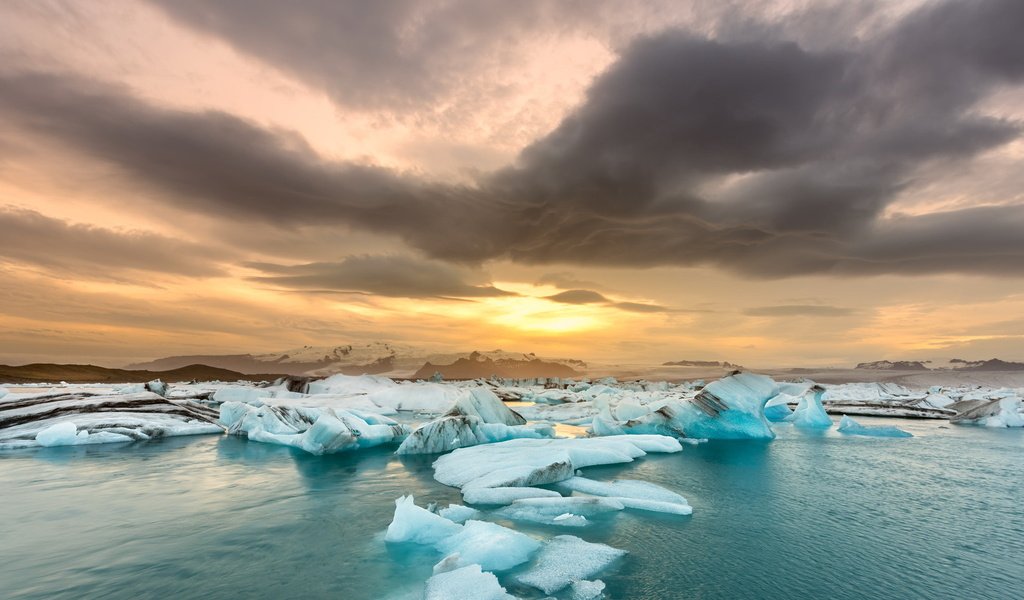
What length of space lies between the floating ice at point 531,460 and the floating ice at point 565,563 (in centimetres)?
324

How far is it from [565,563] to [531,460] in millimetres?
5246

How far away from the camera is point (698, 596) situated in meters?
5.08

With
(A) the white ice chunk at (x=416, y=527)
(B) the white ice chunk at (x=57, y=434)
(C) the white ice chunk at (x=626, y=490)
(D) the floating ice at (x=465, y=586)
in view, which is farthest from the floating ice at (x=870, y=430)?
(B) the white ice chunk at (x=57, y=434)

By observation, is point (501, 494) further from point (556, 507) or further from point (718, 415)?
point (718, 415)

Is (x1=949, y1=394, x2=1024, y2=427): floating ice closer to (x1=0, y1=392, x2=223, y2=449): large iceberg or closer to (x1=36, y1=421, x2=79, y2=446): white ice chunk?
(x1=0, y1=392, x2=223, y2=449): large iceberg

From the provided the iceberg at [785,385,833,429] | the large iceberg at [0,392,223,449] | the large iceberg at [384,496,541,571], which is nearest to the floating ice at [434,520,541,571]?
the large iceberg at [384,496,541,571]

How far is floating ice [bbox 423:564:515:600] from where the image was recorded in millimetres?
4578

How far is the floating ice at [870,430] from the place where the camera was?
20.9 m

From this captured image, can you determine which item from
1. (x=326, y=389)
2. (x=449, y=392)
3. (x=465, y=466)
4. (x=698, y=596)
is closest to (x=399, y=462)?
(x=465, y=466)

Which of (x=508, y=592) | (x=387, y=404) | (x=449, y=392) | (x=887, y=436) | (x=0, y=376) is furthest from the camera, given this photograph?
(x=0, y=376)

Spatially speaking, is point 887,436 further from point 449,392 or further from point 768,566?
point 449,392

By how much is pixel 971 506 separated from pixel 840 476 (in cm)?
315

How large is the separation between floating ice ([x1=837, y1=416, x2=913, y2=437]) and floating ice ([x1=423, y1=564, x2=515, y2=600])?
80.7 ft

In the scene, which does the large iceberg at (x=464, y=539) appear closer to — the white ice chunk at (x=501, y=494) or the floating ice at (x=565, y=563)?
the floating ice at (x=565, y=563)
